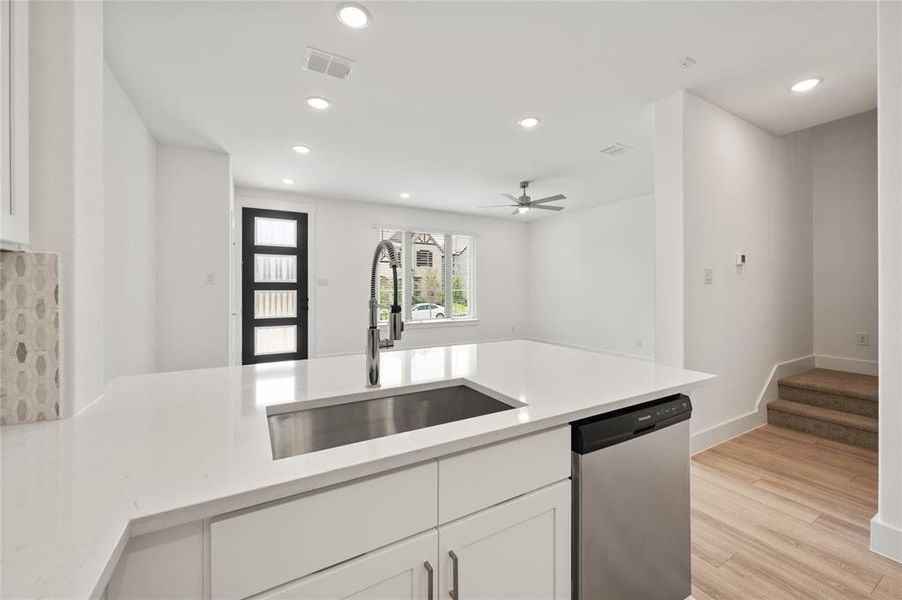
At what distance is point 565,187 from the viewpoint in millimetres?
5406

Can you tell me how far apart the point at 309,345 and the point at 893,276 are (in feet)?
19.3

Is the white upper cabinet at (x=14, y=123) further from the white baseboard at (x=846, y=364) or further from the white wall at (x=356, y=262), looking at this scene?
the white baseboard at (x=846, y=364)

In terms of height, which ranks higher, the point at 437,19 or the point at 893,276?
the point at 437,19

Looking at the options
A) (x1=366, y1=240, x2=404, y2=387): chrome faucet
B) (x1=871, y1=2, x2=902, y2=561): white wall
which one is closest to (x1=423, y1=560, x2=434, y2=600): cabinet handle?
(x1=366, y1=240, x2=404, y2=387): chrome faucet

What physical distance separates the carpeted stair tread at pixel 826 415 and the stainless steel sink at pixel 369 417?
3.42 meters

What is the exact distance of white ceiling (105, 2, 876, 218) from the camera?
2031 millimetres

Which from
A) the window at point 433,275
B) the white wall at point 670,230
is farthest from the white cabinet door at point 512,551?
the window at point 433,275

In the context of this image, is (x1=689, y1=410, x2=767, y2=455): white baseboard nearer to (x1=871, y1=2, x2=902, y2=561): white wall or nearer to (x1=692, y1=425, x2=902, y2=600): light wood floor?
(x1=692, y1=425, x2=902, y2=600): light wood floor

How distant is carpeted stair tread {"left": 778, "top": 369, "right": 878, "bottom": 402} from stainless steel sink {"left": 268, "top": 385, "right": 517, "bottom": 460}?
359cm

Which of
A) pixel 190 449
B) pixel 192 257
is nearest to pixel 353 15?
pixel 190 449

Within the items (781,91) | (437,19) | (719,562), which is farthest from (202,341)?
(781,91)

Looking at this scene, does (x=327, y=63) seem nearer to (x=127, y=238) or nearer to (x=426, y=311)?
(x=127, y=238)

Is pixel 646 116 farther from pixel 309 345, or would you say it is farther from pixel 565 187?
pixel 309 345

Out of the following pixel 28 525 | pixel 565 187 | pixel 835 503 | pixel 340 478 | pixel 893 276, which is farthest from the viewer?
pixel 565 187
